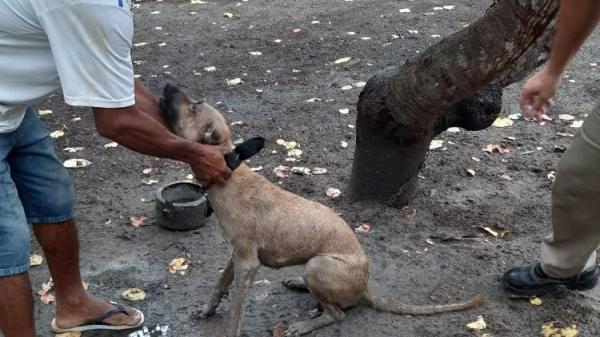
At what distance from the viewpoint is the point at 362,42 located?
955cm

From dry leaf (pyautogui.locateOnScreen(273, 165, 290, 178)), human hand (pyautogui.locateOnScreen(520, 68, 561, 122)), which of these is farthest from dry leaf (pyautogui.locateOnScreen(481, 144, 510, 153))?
human hand (pyautogui.locateOnScreen(520, 68, 561, 122))

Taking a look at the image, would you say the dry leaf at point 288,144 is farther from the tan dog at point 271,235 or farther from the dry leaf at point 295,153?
the tan dog at point 271,235

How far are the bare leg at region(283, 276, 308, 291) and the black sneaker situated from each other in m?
1.41

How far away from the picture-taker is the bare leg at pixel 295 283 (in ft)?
14.7

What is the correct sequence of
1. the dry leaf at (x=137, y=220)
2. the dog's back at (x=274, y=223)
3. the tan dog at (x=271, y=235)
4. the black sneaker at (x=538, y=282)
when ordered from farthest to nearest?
the dry leaf at (x=137, y=220)
the black sneaker at (x=538, y=282)
the dog's back at (x=274, y=223)
the tan dog at (x=271, y=235)

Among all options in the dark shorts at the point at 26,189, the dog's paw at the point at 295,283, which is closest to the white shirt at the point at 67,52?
the dark shorts at the point at 26,189

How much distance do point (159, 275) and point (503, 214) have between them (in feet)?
9.40

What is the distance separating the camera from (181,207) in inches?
200

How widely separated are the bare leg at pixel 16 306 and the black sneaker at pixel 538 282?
304 cm

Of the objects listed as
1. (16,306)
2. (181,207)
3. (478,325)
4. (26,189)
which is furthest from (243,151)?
(478,325)

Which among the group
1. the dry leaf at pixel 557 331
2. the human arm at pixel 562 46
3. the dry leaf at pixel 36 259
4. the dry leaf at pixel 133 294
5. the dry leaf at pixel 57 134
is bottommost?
the dry leaf at pixel 57 134

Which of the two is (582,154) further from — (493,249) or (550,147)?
(550,147)

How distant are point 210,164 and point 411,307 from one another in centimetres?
168

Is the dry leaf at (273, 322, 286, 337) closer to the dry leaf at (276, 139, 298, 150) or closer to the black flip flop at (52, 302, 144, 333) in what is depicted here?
the black flip flop at (52, 302, 144, 333)
